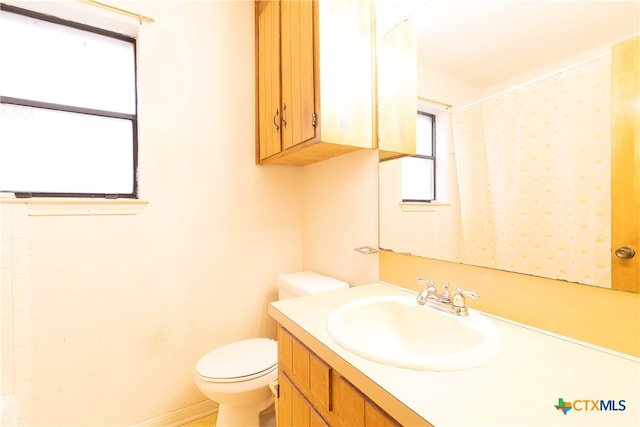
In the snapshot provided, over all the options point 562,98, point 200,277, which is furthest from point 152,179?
point 562,98

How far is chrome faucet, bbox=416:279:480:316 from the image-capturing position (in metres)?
0.88

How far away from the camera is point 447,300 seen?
935 millimetres

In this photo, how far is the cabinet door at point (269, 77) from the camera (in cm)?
156

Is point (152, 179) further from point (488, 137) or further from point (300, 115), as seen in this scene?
point (488, 137)

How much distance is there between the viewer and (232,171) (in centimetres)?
177

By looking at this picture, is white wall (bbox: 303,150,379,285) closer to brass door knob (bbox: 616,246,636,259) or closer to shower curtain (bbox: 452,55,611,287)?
shower curtain (bbox: 452,55,611,287)

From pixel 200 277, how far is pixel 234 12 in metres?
1.66

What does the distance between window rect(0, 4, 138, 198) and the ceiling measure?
1594 millimetres

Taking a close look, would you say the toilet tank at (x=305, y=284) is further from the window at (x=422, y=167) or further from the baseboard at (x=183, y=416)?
the baseboard at (x=183, y=416)

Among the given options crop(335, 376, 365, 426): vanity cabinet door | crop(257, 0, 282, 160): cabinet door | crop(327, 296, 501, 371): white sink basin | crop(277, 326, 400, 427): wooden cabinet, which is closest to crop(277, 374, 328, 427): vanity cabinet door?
crop(277, 326, 400, 427): wooden cabinet

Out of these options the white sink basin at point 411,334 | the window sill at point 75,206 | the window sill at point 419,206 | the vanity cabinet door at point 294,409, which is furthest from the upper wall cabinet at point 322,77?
the vanity cabinet door at point 294,409

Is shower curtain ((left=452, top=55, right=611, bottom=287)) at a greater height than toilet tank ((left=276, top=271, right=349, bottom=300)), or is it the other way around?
shower curtain ((left=452, top=55, right=611, bottom=287))

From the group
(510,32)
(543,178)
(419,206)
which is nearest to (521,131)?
(543,178)

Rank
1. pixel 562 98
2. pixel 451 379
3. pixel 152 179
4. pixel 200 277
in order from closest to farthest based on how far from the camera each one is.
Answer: pixel 451 379 → pixel 562 98 → pixel 152 179 → pixel 200 277
